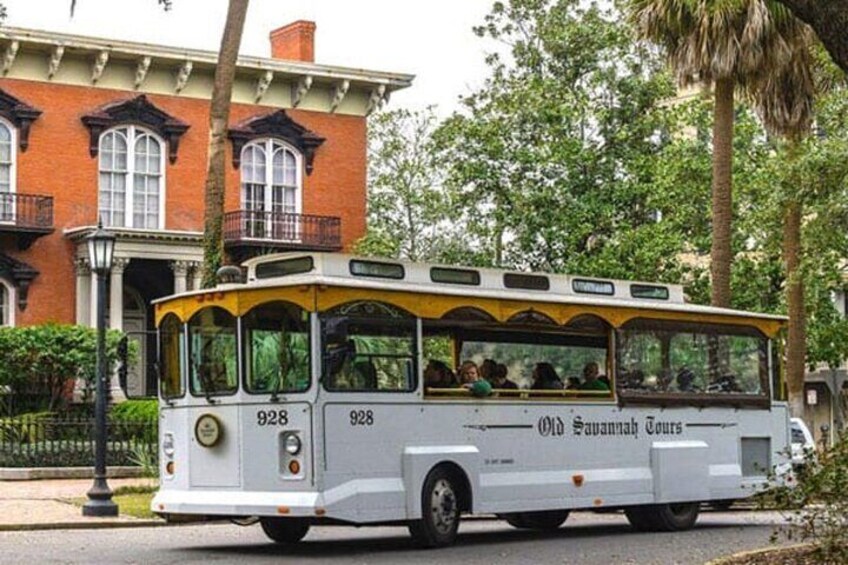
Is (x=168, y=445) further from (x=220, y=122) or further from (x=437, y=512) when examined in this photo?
(x=220, y=122)

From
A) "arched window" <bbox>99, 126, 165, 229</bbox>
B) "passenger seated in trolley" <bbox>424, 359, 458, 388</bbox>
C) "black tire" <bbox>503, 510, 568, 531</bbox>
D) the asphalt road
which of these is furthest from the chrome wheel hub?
"arched window" <bbox>99, 126, 165, 229</bbox>

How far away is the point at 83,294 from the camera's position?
140ft

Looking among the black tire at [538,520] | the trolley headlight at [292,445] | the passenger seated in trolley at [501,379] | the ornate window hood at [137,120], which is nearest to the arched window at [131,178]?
the ornate window hood at [137,120]

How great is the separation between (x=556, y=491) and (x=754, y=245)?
25080 mm

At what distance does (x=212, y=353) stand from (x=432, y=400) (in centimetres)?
236

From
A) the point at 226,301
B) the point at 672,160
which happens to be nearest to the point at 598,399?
the point at 226,301

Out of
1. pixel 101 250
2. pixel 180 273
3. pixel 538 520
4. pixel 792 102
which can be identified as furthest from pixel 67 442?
pixel 792 102

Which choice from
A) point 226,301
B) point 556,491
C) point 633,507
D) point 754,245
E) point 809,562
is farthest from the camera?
point 754,245

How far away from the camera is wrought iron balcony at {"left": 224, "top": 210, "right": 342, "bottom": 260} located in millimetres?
43812

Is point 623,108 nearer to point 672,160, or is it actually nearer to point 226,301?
point 672,160

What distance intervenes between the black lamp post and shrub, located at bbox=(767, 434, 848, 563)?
10.4m

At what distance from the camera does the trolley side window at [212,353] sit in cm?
1727

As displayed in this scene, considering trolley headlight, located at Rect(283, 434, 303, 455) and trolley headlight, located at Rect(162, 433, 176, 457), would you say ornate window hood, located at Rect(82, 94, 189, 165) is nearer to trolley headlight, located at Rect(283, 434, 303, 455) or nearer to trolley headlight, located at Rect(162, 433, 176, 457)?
trolley headlight, located at Rect(162, 433, 176, 457)

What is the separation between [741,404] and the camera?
21.8 metres
